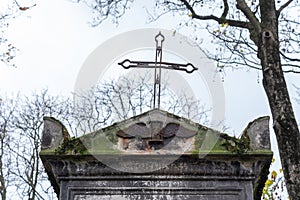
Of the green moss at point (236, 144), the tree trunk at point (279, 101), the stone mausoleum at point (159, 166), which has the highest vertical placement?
the tree trunk at point (279, 101)

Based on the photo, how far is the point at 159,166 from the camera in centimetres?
431

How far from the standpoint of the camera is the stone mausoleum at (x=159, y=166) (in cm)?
429

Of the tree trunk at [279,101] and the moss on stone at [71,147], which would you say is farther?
the tree trunk at [279,101]

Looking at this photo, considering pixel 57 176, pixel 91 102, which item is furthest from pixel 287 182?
pixel 91 102

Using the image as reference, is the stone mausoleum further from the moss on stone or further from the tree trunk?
the tree trunk

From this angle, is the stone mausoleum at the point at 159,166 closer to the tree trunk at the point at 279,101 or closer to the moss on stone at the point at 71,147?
the moss on stone at the point at 71,147

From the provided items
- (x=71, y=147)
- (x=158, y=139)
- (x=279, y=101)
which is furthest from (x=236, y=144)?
(x=279, y=101)

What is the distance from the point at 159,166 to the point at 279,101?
2123mm

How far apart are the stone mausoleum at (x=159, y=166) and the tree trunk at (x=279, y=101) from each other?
1.03 meters

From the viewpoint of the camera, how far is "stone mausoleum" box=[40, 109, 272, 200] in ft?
14.1

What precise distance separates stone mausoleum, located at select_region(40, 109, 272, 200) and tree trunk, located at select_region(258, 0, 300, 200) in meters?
1.03

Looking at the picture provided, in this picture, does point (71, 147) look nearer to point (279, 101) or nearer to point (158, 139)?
point (158, 139)

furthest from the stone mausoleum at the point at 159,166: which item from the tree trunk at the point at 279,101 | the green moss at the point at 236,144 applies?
the tree trunk at the point at 279,101

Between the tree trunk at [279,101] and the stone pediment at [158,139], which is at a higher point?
the tree trunk at [279,101]
